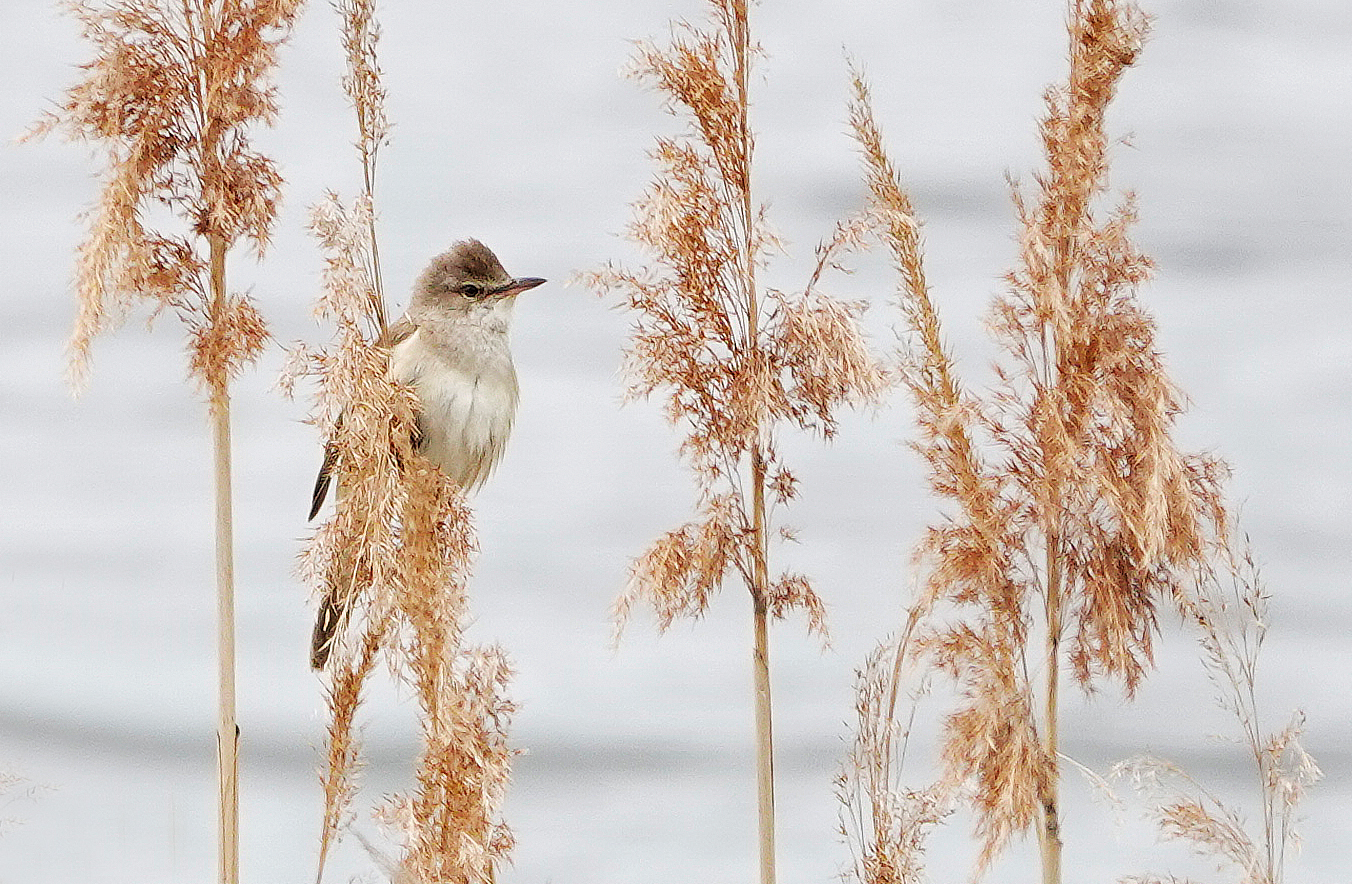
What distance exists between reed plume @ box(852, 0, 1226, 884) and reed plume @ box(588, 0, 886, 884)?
0.08m

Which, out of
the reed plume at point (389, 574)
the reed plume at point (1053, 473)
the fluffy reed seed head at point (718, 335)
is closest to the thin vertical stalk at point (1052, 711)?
the reed plume at point (1053, 473)

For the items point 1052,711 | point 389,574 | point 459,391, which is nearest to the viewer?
point 389,574

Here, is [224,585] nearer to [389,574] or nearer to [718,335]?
[389,574]

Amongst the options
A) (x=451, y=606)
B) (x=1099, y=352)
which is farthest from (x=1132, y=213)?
(x=451, y=606)

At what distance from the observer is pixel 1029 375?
1.05 meters

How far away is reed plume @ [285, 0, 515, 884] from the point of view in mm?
907

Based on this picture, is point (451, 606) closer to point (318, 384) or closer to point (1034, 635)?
point (318, 384)

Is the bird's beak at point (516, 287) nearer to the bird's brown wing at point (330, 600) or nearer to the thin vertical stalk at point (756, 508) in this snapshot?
the bird's brown wing at point (330, 600)

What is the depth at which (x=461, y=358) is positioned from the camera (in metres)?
1.20

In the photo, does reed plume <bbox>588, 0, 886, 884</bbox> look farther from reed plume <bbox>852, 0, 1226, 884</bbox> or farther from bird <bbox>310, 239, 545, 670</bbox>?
bird <bbox>310, 239, 545, 670</bbox>

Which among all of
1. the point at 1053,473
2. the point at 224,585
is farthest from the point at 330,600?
the point at 1053,473

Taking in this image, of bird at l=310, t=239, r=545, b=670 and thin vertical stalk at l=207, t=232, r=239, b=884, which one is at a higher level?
bird at l=310, t=239, r=545, b=670

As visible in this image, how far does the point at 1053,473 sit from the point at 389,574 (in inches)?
16.0

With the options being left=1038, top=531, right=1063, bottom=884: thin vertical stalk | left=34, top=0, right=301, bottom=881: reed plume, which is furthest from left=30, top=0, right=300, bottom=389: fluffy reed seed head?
left=1038, top=531, right=1063, bottom=884: thin vertical stalk
